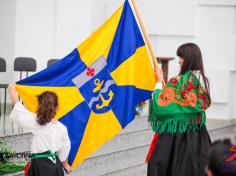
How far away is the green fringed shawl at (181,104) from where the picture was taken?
4508 mm

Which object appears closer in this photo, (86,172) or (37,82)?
(37,82)

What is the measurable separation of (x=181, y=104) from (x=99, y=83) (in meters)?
0.80

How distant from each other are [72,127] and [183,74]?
3.40ft

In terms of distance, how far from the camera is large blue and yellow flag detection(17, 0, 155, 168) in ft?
15.9

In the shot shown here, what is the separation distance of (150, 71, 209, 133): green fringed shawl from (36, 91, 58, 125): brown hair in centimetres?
Answer: 78

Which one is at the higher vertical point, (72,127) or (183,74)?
(183,74)

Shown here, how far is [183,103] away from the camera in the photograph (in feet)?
14.9

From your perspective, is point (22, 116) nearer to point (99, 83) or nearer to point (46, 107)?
point (46, 107)

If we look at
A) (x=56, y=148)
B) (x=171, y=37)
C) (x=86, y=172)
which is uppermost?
(x=171, y=37)

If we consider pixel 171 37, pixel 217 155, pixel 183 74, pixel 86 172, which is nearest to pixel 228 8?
pixel 171 37

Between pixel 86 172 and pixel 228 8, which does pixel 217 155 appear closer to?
pixel 86 172

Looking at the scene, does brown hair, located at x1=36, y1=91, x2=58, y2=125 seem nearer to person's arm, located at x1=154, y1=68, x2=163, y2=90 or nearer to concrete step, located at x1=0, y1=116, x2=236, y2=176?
person's arm, located at x1=154, y1=68, x2=163, y2=90

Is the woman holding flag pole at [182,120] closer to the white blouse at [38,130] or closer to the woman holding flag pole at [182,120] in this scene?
the woman holding flag pole at [182,120]

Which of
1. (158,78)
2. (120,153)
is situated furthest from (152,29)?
(158,78)
